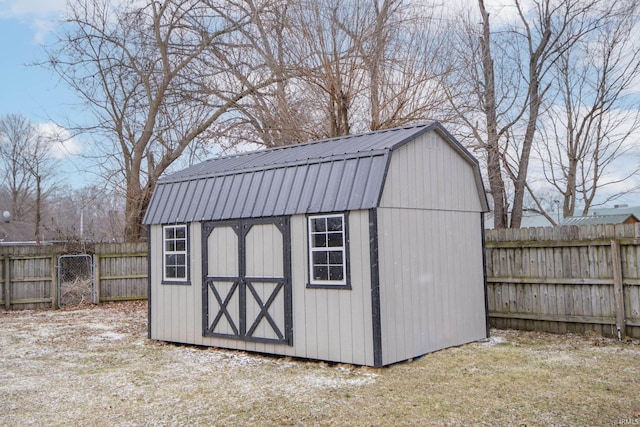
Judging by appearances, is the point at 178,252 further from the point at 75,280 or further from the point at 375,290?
the point at 75,280

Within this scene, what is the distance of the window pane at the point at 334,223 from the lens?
23.8 feet

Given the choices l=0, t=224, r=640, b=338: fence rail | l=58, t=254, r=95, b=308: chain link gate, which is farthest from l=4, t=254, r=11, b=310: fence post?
l=0, t=224, r=640, b=338: fence rail

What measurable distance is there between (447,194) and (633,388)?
357 centimetres

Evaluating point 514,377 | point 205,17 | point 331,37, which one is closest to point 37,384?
point 514,377

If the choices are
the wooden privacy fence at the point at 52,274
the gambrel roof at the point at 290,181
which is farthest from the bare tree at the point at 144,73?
the gambrel roof at the point at 290,181

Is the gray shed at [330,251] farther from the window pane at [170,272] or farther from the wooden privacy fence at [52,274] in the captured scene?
the wooden privacy fence at [52,274]

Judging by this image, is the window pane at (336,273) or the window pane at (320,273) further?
the window pane at (320,273)

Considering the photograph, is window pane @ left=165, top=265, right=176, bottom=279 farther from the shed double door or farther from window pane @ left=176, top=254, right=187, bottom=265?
the shed double door

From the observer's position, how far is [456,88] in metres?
12.5

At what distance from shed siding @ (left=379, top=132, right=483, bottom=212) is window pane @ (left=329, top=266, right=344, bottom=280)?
0.99 m

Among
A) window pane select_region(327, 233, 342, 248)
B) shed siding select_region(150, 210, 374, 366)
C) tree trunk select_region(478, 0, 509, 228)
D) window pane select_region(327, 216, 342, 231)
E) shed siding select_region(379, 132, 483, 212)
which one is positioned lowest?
shed siding select_region(150, 210, 374, 366)

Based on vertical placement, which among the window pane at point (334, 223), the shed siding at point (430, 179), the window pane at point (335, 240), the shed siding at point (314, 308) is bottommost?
the shed siding at point (314, 308)

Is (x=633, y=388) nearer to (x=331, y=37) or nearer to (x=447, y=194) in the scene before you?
(x=447, y=194)

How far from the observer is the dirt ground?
5137 millimetres
